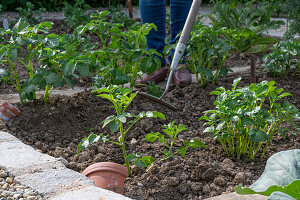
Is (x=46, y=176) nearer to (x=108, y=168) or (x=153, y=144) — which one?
(x=108, y=168)

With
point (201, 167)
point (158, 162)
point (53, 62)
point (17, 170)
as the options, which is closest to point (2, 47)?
point (53, 62)

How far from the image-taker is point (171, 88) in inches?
134

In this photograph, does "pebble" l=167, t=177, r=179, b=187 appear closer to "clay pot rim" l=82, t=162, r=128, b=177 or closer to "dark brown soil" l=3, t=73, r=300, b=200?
"dark brown soil" l=3, t=73, r=300, b=200

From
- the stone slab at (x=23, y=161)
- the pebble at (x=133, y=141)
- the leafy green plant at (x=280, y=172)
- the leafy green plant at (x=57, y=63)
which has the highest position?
the leafy green plant at (x=57, y=63)

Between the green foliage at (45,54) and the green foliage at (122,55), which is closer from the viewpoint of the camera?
the green foliage at (45,54)

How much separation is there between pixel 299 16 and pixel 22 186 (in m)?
3.15

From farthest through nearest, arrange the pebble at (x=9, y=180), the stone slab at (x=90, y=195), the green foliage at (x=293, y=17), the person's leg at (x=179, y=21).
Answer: the green foliage at (x=293, y=17) < the person's leg at (x=179, y=21) < the pebble at (x=9, y=180) < the stone slab at (x=90, y=195)

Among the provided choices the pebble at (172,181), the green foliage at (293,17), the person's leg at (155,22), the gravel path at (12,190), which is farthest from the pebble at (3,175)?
the green foliage at (293,17)

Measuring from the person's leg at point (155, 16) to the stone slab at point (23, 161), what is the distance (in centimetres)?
170

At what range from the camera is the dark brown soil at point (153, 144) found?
6.34 feet

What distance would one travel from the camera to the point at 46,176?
1822 millimetres

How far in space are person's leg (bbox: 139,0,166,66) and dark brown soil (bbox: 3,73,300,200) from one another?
46 centimetres

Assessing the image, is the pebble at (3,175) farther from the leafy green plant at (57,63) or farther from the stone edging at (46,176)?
the leafy green plant at (57,63)

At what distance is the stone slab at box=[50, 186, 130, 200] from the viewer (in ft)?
5.06
